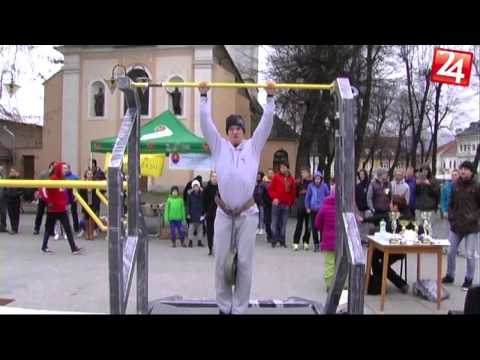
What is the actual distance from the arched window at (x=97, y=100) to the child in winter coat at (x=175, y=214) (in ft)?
55.0

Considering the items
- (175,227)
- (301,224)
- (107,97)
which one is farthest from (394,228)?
(107,97)

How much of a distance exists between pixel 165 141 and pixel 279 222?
3.36m

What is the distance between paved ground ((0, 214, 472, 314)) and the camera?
6.32 meters

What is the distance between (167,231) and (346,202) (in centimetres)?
874

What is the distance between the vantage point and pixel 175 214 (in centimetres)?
1097

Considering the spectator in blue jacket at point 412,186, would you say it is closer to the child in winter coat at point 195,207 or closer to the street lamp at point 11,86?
the child in winter coat at point 195,207

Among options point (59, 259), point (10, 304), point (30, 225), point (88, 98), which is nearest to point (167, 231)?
point (59, 259)

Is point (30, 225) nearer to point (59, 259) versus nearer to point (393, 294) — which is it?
point (59, 259)

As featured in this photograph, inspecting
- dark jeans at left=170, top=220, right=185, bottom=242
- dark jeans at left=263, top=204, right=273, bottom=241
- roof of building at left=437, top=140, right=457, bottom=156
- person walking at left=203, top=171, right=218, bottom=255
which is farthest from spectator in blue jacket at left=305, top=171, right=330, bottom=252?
roof of building at left=437, top=140, right=457, bottom=156

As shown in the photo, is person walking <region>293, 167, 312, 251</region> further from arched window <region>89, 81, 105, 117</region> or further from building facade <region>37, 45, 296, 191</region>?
arched window <region>89, 81, 105, 117</region>

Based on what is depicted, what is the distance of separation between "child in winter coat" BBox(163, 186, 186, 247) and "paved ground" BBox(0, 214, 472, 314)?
21.9 inches

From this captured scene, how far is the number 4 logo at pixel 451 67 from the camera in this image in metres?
8.37

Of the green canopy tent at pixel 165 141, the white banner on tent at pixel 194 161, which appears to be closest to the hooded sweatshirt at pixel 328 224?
the green canopy tent at pixel 165 141

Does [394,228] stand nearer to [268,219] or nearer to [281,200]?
[281,200]
